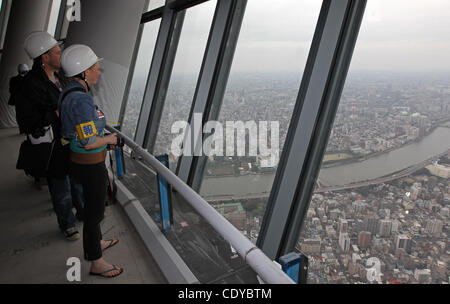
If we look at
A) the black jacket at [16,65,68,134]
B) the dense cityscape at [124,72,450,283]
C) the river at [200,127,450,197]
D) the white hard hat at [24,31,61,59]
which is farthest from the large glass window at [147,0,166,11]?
the river at [200,127,450,197]

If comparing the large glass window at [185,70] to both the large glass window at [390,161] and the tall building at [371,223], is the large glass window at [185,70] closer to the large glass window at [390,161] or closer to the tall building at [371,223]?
the large glass window at [390,161]

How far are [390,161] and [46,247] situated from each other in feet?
9.33

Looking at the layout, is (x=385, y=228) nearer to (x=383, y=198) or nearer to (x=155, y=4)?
(x=383, y=198)

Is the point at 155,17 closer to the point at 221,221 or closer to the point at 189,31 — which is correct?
the point at 189,31

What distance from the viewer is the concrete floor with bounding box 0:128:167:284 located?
2158mm

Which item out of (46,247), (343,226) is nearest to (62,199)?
(46,247)

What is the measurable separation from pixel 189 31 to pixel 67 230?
11.6 feet

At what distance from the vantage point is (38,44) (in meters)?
2.35

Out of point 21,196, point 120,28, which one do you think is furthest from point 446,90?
point 21,196

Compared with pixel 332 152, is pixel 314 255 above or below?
below

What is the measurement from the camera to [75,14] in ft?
12.8

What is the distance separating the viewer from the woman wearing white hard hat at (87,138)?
5.98 ft

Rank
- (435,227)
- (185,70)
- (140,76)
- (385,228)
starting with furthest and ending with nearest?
1. (140,76)
2. (185,70)
3. (385,228)
4. (435,227)
